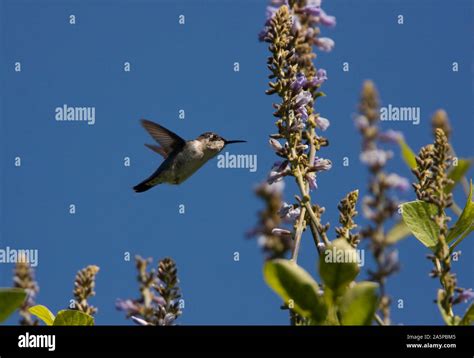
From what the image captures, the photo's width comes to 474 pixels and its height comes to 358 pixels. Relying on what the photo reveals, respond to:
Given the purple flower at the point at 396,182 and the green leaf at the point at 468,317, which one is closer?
the green leaf at the point at 468,317

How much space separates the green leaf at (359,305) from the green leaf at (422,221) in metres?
0.48

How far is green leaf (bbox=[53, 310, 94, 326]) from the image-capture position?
1607 mm

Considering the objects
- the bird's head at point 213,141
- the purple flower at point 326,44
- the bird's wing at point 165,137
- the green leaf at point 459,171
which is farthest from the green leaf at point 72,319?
the bird's head at point 213,141

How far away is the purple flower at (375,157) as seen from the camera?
273 inches

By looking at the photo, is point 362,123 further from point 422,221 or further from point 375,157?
point 422,221

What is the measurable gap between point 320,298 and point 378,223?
434 cm

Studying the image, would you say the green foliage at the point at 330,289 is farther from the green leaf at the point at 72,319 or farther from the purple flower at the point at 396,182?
the purple flower at the point at 396,182

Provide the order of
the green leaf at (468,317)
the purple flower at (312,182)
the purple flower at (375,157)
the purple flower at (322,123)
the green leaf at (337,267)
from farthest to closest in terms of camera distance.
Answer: the purple flower at (375,157)
the purple flower at (322,123)
the purple flower at (312,182)
the green leaf at (468,317)
the green leaf at (337,267)

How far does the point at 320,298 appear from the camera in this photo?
54.1 inches

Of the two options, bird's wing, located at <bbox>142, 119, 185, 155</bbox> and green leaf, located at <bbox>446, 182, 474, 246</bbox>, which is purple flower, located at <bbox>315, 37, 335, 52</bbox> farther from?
green leaf, located at <bbox>446, 182, 474, 246</bbox>

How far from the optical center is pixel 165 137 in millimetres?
6617

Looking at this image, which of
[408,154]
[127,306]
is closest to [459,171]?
[408,154]

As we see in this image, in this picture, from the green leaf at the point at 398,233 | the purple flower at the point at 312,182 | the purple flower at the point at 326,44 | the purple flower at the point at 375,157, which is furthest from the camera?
the purple flower at the point at 375,157
